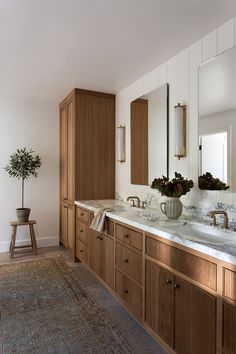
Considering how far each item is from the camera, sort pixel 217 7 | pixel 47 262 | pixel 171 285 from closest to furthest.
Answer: pixel 171 285, pixel 217 7, pixel 47 262

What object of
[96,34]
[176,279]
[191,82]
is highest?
[96,34]

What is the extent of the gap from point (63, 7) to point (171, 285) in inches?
81.2

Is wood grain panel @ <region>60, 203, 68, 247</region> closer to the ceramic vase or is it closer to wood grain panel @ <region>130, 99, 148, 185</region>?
wood grain panel @ <region>130, 99, 148, 185</region>

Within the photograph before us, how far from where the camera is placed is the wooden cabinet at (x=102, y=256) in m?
2.57

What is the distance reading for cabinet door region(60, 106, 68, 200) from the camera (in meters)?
4.10

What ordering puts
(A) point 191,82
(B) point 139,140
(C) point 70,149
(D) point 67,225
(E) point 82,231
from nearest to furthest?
(A) point 191,82 < (B) point 139,140 < (E) point 82,231 < (C) point 70,149 < (D) point 67,225

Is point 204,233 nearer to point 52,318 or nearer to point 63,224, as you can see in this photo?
point 52,318

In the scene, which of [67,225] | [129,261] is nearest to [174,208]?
[129,261]

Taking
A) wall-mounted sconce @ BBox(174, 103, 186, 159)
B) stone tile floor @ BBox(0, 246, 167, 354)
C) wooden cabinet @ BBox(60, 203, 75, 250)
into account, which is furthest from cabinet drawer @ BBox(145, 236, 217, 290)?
wooden cabinet @ BBox(60, 203, 75, 250)

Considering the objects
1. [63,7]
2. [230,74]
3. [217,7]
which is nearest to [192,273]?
[230,74]

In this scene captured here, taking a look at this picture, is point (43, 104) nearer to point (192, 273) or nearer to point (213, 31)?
point (213, 31)

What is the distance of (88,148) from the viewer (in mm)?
3689

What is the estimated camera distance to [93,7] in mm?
1840

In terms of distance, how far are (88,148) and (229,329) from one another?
2.86 metres
